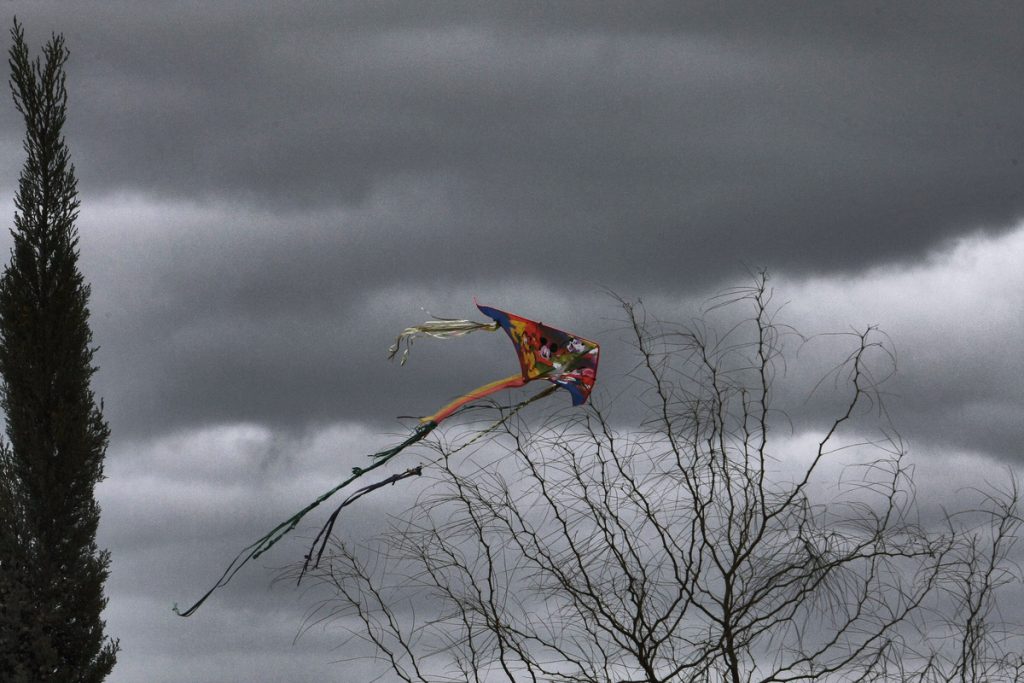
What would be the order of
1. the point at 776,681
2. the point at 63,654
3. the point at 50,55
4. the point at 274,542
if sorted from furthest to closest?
the point at 50,55 → the point at 63,654 → the point at 776,681 → the point at 274,542

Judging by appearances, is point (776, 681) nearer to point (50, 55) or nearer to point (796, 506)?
point (796, 506)

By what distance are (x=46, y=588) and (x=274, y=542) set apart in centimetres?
820

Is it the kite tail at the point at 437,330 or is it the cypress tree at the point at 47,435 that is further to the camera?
the cypress tree at the point at 47,435

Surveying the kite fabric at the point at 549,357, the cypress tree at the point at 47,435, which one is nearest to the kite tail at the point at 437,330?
the kite fabric at the point at 549,357

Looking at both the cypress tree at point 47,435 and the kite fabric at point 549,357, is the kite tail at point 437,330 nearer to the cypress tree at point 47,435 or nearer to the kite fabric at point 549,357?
the kite fabric at point 549,357

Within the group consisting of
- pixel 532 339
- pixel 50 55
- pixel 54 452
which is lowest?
pixel 532 339

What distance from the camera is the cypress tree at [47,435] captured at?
10273mm

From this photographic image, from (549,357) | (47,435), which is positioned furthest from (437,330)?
(47,435)

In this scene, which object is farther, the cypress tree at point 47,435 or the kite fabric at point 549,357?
the cypress tree at point 47,435

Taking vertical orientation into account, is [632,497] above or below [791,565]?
above

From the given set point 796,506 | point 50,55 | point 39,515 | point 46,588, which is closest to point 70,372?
point 39,515

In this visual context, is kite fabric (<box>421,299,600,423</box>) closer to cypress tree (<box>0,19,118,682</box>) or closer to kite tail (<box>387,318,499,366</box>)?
kite tail (<box>387,318,499,366</box>)

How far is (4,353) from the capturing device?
11008 millimetres

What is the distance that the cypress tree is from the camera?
10.3 meters
